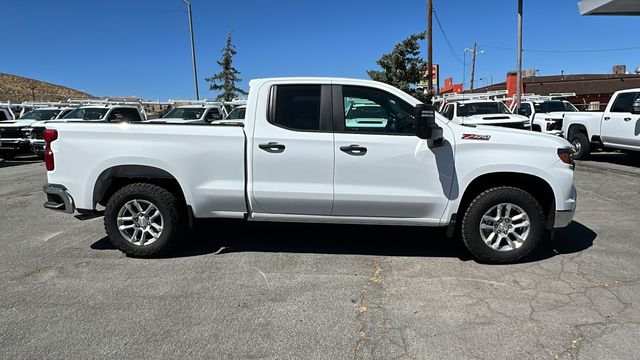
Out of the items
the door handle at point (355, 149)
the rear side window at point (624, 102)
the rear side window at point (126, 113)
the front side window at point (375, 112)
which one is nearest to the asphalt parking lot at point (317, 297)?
the door handle at point (355, 149)

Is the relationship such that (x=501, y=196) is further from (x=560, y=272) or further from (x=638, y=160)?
(x=638, y=160)

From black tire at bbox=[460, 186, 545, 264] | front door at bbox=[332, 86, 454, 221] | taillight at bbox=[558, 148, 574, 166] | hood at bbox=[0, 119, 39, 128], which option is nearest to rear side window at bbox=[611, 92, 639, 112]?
taillight at bbox=[558, 148, 574, 166]

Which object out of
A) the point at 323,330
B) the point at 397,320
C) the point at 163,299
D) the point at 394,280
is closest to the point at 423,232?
the point at 394,280

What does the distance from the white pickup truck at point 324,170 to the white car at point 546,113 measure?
34.8 feet

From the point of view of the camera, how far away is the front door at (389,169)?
4656 millimetres

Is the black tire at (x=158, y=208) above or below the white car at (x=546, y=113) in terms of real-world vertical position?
below

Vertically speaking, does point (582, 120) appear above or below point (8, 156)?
above

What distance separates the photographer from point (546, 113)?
16234mm

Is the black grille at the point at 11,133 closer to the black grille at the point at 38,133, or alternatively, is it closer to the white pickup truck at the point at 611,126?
the black grille at the point at 38,133

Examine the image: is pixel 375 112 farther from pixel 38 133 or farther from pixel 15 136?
pixel 15 136

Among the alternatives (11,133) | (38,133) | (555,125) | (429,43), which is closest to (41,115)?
(11,133)

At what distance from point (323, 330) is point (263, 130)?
2.13 metres

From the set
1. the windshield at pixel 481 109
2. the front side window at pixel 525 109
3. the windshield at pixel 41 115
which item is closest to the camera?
the windshield at pixel 481 109

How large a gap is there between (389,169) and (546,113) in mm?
13732
